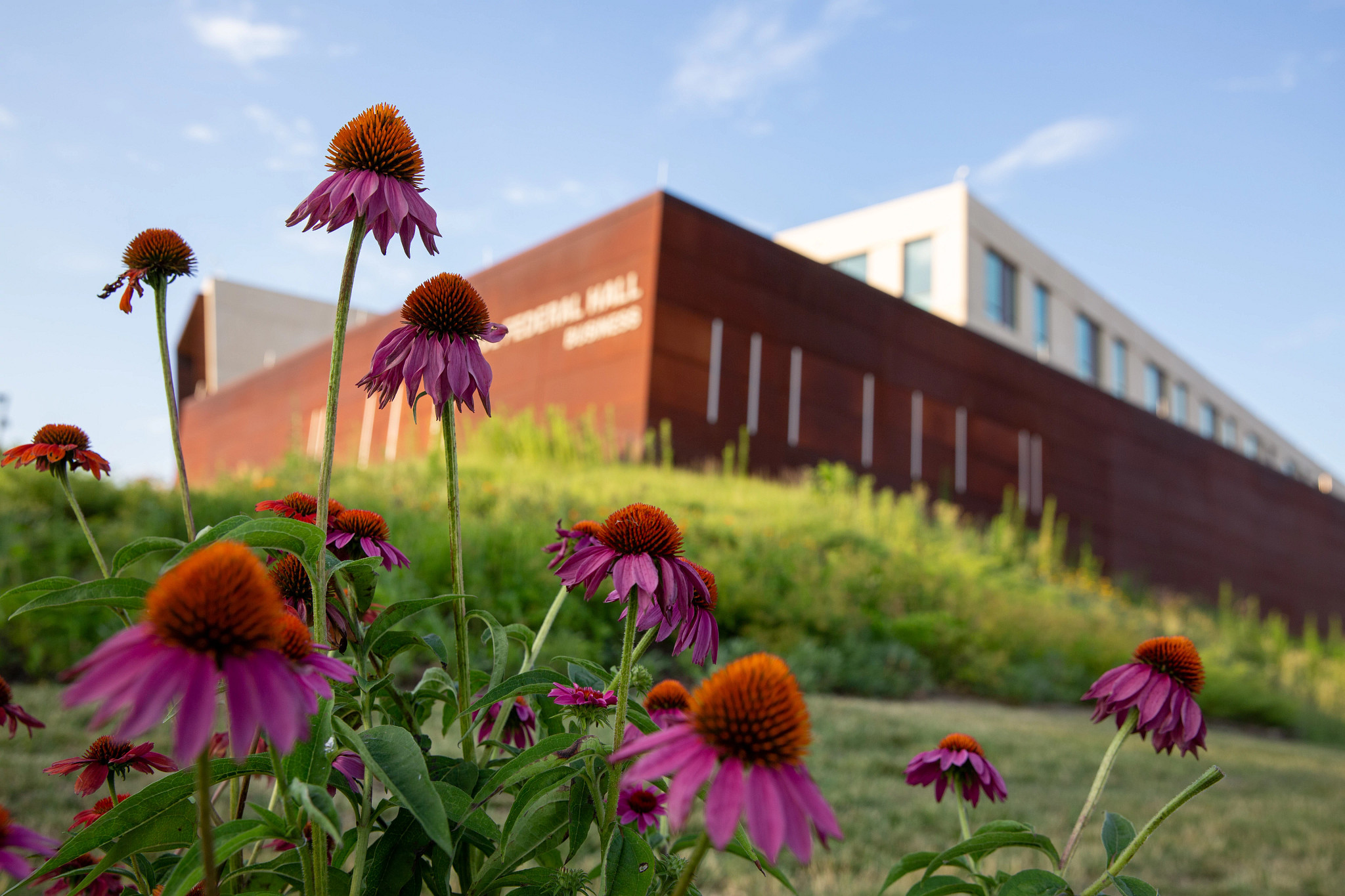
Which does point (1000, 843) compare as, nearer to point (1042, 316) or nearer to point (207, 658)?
point (207, 658)

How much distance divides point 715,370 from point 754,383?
624 millimetres

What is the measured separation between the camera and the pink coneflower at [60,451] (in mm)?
1354

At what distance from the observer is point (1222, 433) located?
31.7m

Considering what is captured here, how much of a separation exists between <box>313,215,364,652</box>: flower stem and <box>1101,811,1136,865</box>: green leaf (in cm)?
97

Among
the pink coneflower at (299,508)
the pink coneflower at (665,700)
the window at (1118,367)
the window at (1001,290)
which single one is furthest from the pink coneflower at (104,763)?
the window at (1118,367)

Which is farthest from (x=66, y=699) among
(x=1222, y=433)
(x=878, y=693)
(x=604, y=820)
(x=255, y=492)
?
(x=1222, y=433)

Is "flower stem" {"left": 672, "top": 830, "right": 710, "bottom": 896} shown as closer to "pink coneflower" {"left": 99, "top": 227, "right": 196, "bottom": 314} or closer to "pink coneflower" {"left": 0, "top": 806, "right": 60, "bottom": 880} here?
"pink coneflower" {"left": 0, "top": 806, "right": 60, "bottom": 880}

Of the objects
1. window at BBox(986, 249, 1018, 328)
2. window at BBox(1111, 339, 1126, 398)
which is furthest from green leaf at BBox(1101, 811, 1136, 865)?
window at BBox(1111, 339, 1126, 398)

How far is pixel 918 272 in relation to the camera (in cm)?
1962

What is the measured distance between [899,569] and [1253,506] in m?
15.9

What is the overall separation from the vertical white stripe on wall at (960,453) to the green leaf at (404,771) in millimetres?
13231

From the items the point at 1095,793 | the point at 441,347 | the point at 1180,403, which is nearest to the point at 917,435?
the point at 1095,793

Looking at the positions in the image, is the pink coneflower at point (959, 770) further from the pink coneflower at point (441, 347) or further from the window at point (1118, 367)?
the window at point (1118, 367)

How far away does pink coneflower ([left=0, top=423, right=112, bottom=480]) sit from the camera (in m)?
1.35
